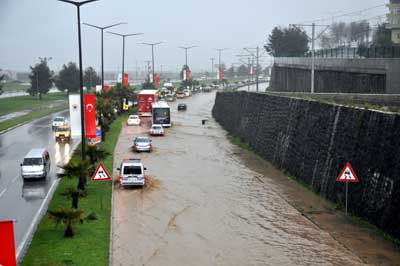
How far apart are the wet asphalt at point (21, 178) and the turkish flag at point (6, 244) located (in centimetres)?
1200

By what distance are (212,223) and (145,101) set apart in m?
61.9

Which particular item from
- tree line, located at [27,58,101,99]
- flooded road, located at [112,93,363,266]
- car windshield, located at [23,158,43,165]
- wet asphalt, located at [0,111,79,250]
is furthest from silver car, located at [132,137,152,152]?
tree line, located at [27,58,101,99]

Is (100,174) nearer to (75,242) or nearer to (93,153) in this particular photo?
(75,242)

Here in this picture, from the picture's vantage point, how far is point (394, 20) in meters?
96.9

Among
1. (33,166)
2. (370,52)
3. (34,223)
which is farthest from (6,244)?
(370,52)

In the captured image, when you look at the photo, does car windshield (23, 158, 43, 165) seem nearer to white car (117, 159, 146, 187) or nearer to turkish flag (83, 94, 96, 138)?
turkish flag (83, 94, 96, 138)

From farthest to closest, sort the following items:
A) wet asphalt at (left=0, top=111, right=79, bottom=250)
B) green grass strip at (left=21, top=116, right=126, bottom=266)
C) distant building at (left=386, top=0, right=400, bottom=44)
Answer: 1. distant building at (left=386, top=0, right=400, bottom=44)
2. wet asphalt at (left=0, top=111, right=79, bottom=250)
3. green grass strip at (left=21, top=116, right=126, bottom=266)

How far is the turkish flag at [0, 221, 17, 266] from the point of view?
11094 millimetres

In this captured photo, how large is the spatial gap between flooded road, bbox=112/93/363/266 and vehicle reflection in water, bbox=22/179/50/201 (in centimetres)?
394

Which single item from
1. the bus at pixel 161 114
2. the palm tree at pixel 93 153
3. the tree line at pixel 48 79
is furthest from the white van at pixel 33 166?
the tree line at pixel 48 79

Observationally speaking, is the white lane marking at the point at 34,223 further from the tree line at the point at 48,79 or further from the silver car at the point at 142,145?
the tree line at the point at 48,79

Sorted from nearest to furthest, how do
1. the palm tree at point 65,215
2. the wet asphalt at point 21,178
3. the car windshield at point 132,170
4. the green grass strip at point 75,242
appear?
the green grass strip at point 75,242, the palm tree at point 65,215, the wet asphalt at point 21,178, the car windshield at point 132,170

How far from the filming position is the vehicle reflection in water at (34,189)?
32.7m

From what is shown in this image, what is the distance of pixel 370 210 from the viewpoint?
27.7 meters
